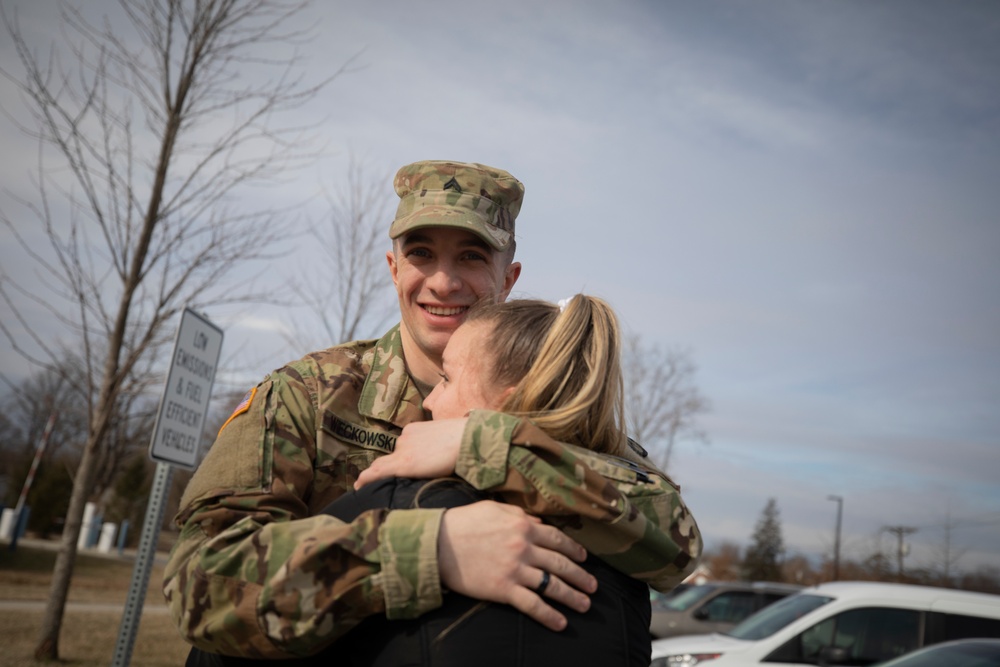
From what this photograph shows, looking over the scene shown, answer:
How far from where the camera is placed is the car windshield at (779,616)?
8578 millimetres

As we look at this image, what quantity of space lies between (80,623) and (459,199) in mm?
10982

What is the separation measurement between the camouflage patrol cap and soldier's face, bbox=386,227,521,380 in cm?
8

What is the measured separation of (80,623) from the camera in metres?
11.0

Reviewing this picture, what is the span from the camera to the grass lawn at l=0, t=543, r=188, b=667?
8.38m

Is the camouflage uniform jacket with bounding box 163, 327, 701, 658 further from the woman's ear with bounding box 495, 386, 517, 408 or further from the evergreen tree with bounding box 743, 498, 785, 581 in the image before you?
the evergreen tree with bounding box 743, 498, 785, 581

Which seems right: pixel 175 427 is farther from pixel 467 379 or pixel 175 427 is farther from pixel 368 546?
pixel 368 546

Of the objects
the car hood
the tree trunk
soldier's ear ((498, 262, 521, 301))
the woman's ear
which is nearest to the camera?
the woman's ear

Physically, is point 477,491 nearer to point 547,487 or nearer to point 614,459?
point 547,487

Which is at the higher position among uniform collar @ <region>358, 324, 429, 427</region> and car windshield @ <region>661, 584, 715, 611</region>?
uniform collar @ <region>358, 324, 429, 427</region>

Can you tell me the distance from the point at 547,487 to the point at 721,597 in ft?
55.3

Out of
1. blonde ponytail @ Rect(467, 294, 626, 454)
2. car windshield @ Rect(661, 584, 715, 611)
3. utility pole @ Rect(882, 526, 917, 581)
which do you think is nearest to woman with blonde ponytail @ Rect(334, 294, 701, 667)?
blonde ponytail @ Rect(467, 294, 626, 454)

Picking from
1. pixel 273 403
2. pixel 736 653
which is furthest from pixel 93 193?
pixel 736 653

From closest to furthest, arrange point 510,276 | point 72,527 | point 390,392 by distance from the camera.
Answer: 1. point 390,392
2. point 510,276
3. point 72,527

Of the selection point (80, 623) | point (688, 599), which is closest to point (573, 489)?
point (80, 623)
